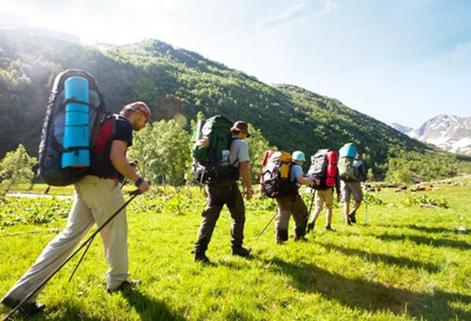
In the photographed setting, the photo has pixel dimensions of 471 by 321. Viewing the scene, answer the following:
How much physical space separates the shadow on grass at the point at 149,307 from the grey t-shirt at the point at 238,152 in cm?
319

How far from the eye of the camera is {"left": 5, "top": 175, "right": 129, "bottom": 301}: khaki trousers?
498 cm

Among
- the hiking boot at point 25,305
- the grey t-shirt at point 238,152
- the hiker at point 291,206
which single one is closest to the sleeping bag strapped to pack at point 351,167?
the hiker at point 291,206

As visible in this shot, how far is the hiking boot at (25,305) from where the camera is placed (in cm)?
483

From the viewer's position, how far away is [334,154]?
11.8m

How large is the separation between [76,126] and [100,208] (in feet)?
4.26

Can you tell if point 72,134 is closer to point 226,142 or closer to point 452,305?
point 226,142

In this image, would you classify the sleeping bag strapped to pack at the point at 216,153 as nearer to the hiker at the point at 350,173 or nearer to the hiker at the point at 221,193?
the hiker at the point at 221,193

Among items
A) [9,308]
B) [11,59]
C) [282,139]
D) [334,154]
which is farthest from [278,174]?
[11,59]

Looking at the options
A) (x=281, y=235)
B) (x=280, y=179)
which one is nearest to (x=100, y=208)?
(x=280, y=179)

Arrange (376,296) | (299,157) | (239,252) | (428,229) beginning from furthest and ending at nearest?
1. (428,229)
2. (299,157)
3. (239,252)
4. (376,296)

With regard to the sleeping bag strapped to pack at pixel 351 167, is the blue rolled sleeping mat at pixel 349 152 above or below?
above

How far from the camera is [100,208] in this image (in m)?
5.34

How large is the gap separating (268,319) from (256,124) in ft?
625

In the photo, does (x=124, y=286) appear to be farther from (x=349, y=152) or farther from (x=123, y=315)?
(x=349, y=152)
